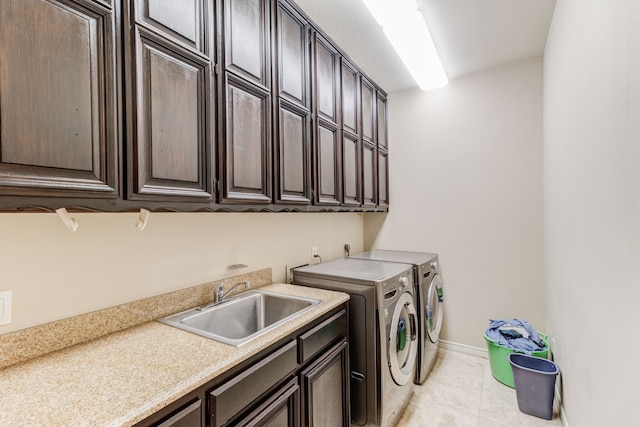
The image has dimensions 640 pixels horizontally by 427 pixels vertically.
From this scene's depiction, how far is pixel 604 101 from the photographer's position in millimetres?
1109

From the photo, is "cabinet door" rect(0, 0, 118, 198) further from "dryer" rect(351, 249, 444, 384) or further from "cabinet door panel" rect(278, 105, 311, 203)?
"dryer" rect(351, 249, 444, 384)

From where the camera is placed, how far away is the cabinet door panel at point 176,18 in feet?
3.50

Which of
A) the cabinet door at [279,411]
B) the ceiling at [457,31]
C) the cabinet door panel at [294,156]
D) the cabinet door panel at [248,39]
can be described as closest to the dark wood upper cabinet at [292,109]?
the cabinet door panel at [294,156]

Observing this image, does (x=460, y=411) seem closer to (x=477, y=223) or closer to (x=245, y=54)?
(x=477, y=223)

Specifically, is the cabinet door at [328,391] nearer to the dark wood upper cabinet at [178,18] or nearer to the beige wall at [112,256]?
the beige wall at [112,256]

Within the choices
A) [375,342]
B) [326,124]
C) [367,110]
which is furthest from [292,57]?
[375,342]

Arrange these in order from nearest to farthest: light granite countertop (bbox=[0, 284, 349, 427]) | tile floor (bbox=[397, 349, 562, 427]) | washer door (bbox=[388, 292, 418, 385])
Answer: light granite countertop (bbox=[0, 284, 349, 427]), washer door (bbox=[388, 292, 418, 385]), tile floor (bbox=[397, 349, 562, 427])

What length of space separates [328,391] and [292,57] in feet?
6.44

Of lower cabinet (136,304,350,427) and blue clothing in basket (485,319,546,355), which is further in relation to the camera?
blue clothing in basket (485,319,546,355)

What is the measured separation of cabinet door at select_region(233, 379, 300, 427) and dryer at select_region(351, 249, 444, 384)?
1.38 meters

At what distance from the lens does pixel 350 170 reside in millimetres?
2500

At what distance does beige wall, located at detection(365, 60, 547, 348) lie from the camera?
2.63 m

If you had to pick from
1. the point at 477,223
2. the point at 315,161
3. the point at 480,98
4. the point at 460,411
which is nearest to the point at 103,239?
the point at 315,161

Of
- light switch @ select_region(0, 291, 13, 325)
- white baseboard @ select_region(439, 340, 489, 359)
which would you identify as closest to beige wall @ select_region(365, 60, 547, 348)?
white baseboard @ select_region(439, 340, 489, 359)
